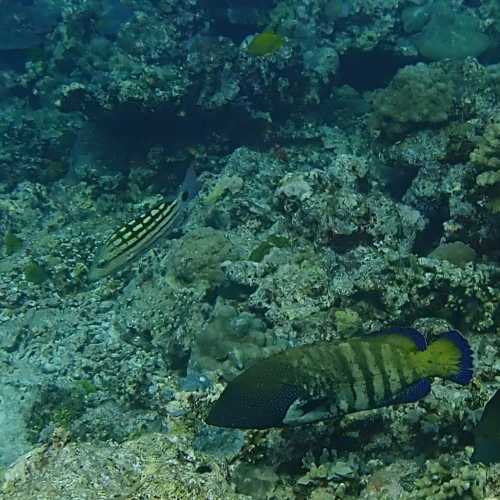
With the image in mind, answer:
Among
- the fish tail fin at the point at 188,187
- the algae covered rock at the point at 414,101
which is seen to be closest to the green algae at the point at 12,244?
the fish tail fin at the point at 188,187

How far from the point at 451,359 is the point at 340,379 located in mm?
514

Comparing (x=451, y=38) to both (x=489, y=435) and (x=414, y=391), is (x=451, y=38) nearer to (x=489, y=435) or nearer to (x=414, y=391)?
(x=414, y=391)

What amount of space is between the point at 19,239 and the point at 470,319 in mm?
6599

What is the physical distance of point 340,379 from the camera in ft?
8.90

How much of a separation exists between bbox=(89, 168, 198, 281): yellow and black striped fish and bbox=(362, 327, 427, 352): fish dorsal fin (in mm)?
2383

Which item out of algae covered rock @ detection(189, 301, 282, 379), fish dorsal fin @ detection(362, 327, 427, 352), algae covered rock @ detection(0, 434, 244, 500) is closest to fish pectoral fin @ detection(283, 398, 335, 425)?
fish dorsal fin @ detection(362, 327, 427, 352)

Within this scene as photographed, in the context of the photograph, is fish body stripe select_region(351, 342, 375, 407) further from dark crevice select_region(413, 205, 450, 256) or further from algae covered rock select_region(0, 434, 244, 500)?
dark crevice select_region(413, 205, 450, 256)

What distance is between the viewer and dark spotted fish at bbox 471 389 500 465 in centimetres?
246

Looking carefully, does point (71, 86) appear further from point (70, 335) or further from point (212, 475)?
point (212, 475)

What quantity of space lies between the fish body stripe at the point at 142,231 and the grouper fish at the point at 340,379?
221 centimetres

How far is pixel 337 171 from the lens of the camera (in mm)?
6387

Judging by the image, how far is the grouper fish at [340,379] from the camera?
2650 mm

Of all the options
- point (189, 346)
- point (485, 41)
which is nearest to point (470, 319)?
point (189, 346)

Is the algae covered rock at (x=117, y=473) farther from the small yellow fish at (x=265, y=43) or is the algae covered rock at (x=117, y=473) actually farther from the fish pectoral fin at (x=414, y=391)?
the small yellow fish at (x=265, y=43)
